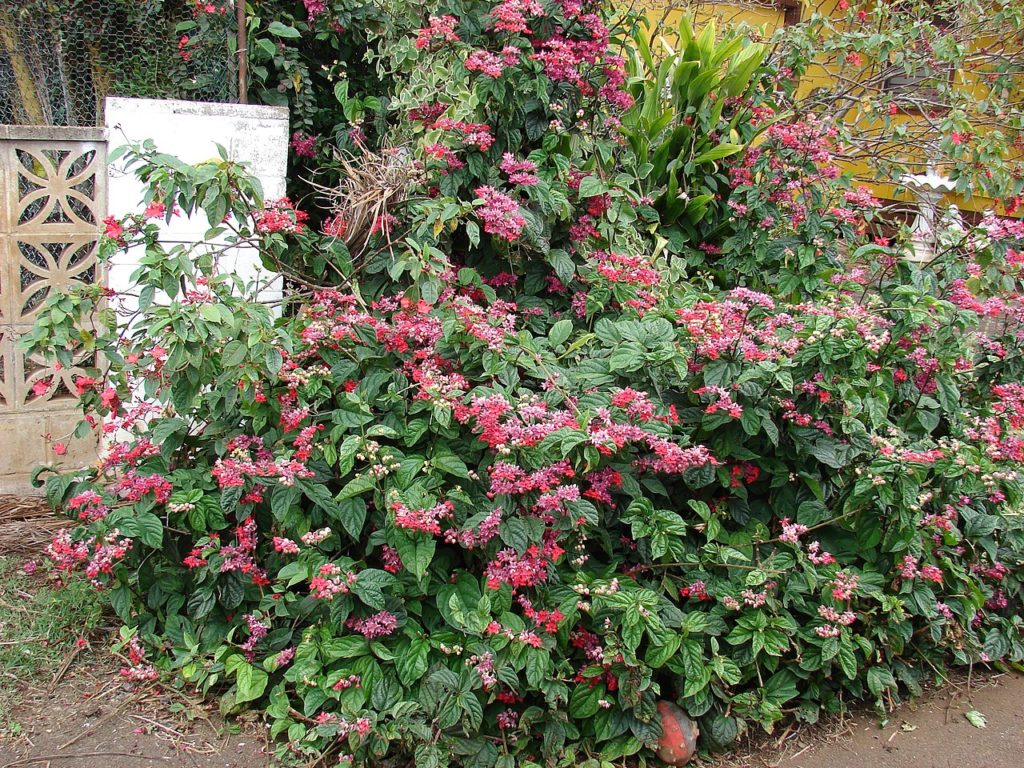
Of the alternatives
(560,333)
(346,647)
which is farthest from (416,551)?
(560,333)

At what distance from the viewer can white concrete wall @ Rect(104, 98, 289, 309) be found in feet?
12.5

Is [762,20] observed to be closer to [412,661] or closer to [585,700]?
[585,700]

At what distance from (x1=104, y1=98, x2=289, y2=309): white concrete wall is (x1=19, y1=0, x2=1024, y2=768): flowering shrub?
76cm

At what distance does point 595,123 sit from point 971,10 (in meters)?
3.05

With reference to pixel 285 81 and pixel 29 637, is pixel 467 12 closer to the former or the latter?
pixel 285 81

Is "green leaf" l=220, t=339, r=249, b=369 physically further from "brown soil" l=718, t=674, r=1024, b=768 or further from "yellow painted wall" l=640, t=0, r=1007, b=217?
"yellow painted wall" l=640, t=0, r=1007, b=217

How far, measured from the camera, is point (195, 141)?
3.88 meters

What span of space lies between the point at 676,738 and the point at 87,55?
420 centimetres

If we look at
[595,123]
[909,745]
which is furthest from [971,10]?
[909,745]

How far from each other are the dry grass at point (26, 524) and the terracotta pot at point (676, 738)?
2.63 metres

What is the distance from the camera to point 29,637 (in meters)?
3.05

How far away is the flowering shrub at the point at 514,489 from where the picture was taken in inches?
102

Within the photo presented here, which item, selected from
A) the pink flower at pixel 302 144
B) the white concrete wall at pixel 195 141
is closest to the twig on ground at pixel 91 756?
the white concrete wall at pixel 195 141

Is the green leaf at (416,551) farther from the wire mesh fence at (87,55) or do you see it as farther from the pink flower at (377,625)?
the wire mesh fence at (87,55)
